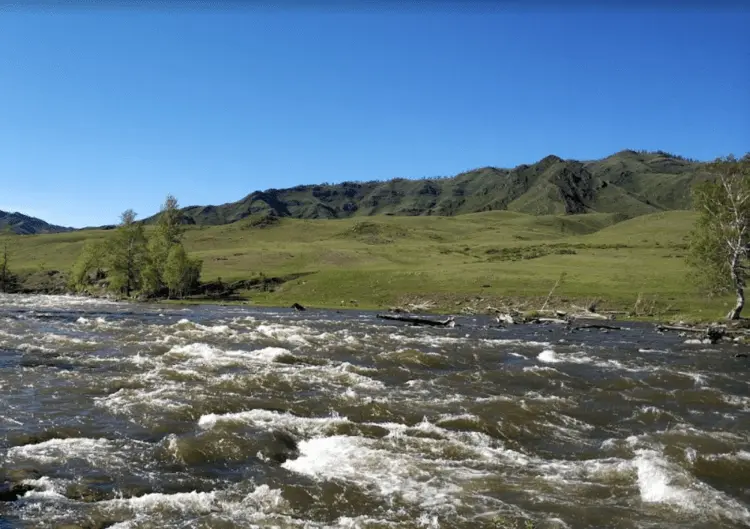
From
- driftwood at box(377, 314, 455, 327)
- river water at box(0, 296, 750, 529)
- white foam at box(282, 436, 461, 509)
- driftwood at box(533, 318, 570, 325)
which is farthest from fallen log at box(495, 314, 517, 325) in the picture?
white foam at box(282, 436, 461, 509)

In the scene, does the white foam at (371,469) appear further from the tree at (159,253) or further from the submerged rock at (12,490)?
the tree at (159,253)

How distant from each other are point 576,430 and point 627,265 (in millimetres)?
94690

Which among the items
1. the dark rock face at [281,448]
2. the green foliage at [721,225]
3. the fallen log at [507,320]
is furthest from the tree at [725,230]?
the dark rock face at [281,448]

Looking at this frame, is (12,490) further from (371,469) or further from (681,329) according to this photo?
(681,329)

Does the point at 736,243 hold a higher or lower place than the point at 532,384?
higher

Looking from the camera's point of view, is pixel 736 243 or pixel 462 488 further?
pixel 736 243

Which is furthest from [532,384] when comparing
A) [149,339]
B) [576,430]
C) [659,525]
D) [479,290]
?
[479,290]

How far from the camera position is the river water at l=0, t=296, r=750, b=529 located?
13.1 meters

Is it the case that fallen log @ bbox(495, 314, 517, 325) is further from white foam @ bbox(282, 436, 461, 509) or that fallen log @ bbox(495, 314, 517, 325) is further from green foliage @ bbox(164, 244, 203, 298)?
green foliage @ bbox(164, 244, 203, 298)

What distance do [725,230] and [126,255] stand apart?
93.2m

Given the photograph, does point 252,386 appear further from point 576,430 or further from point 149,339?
point 149,339

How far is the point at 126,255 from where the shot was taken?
102062 mm

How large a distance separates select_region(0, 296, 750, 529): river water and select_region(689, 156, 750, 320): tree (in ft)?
79.6

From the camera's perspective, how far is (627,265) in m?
106
